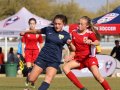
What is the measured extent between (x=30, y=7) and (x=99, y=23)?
47.8m

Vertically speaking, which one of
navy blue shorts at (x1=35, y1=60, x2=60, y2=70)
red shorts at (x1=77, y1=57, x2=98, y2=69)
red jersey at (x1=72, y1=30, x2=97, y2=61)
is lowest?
red shorts at (x1=77, y1=57, x2=98, y2=69)

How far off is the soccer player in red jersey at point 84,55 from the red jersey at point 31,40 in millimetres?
2882

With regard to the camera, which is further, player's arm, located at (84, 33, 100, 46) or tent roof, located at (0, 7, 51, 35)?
tent roof, located at (0, 7, 51, 35)

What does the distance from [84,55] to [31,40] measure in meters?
3.27

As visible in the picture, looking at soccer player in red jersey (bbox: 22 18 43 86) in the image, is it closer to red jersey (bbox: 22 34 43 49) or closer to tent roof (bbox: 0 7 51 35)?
red jersey (bbox: 22 34 43 49)

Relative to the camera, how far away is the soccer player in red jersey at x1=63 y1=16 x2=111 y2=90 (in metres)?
13.5

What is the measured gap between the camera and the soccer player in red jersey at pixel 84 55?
44.4 feet

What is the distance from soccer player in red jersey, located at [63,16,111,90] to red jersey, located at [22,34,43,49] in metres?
2.88

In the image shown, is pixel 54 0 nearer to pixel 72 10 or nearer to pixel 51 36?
pixel 72 10

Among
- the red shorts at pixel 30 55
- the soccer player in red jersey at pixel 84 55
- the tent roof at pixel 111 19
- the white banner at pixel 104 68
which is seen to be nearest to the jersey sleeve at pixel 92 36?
the soccer player in red jersey at pixel 84 55

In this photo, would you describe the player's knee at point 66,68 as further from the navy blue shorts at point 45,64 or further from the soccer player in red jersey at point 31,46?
the soccer player in red jersey at point 31,46

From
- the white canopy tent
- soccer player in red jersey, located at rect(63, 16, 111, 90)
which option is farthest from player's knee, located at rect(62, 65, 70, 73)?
the white canopy tent

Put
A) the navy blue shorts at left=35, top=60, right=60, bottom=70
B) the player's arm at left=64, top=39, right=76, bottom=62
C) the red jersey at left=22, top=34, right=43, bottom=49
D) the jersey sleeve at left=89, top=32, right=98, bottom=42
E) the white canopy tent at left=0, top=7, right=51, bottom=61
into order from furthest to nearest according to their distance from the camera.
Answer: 1. the white canopy tent at left=0, top=7, right=51, bottom=61
2. the red jersey at left=22, top=34, right=43, bottom=49
3. the jersey sleeve at left=89, top=32, right=98, bottom=42
4. the player's arm at left=64, top=39, right=76, bottom=62
5. the navy blue shorts at left=35, top=60, right=60, bottom=70

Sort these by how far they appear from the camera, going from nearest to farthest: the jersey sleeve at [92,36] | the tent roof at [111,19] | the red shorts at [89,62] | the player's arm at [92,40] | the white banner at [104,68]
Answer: the player's arm at [92,40] → the jersey sleeve at [92,36] → the red shorts at [89,62] → the white banner at [104,68] → the tent roof at [111,19]
